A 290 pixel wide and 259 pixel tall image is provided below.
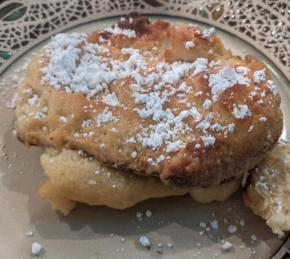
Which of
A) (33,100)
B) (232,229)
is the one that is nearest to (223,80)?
(232,229)

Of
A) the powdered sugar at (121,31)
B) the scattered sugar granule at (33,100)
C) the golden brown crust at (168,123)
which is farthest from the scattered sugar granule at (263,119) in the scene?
the scattered sugar granule at (33,100)

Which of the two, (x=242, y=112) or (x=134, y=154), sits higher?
(x=242, y=112)

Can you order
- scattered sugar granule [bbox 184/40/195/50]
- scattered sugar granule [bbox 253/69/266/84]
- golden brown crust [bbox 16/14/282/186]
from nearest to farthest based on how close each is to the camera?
1. golden brown crust [bbox 16/14/282/186]
2. scattered sugar granule [bbox 253/69/266/84]
3. scattered sugar granule [bbox 184/40/195/50]

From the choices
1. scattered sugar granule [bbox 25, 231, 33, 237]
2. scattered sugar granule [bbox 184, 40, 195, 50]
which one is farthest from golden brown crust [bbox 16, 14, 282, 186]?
scattered sugar granule [bbox 25, 231, 33, 237]

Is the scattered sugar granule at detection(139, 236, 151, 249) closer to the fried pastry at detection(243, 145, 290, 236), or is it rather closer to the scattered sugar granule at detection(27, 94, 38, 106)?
the fried pastry at detection(243, 145, 290, 236)

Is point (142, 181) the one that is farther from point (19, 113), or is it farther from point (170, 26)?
point (170, 26)

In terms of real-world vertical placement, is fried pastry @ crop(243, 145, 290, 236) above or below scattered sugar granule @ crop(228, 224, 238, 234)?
above

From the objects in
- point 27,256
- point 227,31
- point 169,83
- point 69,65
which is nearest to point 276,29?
point 227,31

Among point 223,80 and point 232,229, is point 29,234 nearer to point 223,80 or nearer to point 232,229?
point 232,229

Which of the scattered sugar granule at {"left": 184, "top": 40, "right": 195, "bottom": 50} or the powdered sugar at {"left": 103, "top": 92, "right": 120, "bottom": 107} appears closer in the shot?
the powdered sugar at {"left": 103, "top": 92, "right": 120, "bottom": 107}
